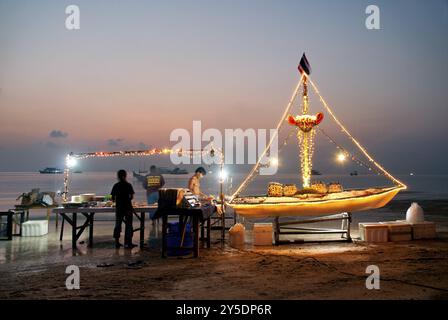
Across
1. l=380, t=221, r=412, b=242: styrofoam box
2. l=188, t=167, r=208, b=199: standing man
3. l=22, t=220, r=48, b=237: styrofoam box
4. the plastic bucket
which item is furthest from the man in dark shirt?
l=380, t=221, r=412, b=242: styrofoam box

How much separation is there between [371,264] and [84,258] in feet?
19.7

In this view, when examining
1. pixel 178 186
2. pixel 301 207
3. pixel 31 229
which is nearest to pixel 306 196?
pixel 301 207

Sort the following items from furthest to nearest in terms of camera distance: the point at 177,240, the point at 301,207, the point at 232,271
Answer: the point at 301,207
the point at 177,240
the point at 232,271

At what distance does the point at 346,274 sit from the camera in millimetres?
6922

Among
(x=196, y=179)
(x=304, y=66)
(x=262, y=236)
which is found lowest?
(x=262, y=236)

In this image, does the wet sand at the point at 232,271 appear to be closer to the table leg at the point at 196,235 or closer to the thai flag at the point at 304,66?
the table leg at the point at 196,235

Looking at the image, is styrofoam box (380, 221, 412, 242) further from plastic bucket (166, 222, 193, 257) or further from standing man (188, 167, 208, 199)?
plastic bucket (166, 222, 193, 257)

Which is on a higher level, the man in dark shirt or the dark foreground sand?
the man in dark shirt

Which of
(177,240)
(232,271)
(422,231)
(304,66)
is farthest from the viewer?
(304,66)

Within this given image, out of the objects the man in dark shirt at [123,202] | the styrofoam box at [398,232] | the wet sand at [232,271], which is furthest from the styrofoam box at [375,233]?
the man in dark shirt at [123,202]

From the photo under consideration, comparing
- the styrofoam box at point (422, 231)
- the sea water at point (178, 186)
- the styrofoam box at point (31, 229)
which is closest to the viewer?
the styrofoam box at point (422, 231)

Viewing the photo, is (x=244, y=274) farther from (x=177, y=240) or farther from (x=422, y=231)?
(x=422, y=231)
